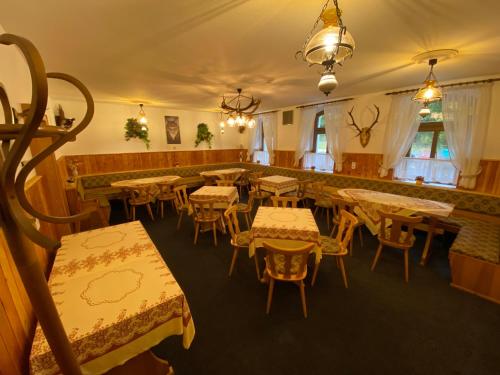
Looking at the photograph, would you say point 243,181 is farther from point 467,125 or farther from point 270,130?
point 467,125

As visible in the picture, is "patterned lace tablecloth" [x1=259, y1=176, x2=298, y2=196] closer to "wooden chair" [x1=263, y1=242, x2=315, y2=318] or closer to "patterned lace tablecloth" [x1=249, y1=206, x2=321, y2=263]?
"patterned lace tablecloth" [x1=249, y1=206, x2=321, y2=263]

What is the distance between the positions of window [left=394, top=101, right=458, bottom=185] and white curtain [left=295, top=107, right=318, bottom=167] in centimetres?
217

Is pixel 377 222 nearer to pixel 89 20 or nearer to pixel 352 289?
pixel 352 289

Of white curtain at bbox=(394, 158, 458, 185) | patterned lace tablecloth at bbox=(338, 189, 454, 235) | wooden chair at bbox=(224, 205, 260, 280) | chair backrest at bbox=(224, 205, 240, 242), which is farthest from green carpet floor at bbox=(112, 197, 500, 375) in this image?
white curtain at bbox=(394, 158, 458, 185)

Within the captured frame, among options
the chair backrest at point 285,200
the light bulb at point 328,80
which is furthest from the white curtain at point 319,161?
the light bulb at point 328,80

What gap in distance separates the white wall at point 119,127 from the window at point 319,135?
339cm

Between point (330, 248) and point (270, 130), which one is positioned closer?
point (330, 248)

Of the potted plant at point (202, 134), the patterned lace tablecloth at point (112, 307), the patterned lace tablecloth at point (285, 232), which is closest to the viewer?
the patterned lace tablecloth at point (112, 307)

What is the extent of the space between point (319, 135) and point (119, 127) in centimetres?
524

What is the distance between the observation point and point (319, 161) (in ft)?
18.0

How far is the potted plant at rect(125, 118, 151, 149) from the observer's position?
5551mm

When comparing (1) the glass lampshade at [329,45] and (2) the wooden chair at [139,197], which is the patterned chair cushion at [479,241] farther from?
(2) the wooden chair at [139,197]

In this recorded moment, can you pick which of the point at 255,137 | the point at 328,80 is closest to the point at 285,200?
the point at 328,80

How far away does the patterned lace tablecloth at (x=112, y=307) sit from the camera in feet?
3.30
